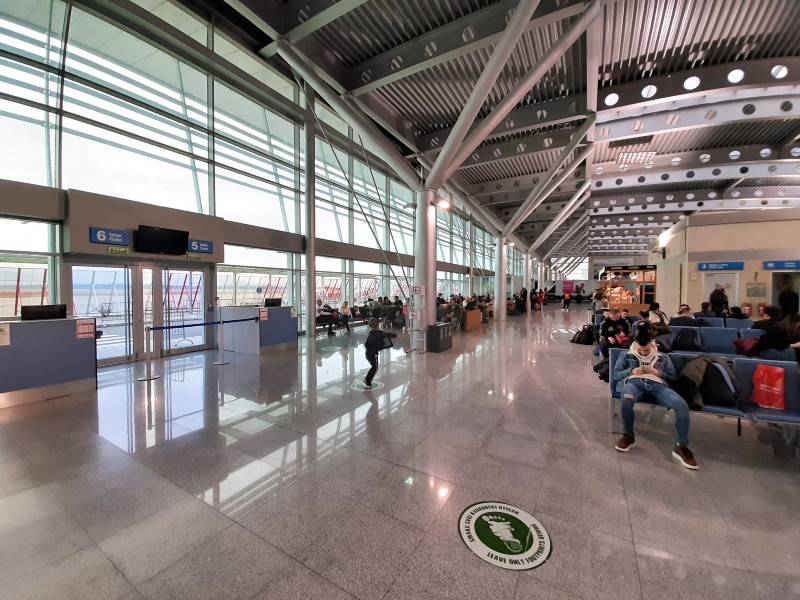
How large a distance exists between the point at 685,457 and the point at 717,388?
896 mm

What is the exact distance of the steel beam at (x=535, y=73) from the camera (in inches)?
223

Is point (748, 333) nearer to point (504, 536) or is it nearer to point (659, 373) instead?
point (659, 373)

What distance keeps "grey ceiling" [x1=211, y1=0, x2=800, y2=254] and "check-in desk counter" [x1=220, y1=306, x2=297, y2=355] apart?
20.8 feet

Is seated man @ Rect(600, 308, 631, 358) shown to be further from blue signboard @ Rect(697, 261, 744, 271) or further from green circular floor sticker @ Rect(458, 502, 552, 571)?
blue signboard @ Rect(697, 261, 744, 271)

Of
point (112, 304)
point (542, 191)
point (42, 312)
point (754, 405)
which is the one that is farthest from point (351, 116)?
point (542, 191)

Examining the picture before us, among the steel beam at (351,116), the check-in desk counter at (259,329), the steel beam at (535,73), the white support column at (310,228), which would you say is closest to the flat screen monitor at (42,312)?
the check-in desk counter at (259,329)

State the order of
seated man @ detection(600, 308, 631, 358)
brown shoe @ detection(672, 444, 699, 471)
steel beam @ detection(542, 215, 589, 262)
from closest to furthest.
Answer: brown shoe @ detection(672, 444, 699, 471), seated man @ detection(600, 308, 631, 358), steel beam @ detection(542, 215, 589, 262)

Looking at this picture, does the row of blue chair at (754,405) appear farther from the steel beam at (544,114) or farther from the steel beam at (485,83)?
the steel beam at (544,114)

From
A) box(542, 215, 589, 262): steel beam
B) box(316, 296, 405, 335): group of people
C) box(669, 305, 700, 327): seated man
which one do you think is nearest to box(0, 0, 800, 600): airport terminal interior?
box(316, 296, 405, 335): group of people

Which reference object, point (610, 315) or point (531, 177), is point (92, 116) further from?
point (531, 177)

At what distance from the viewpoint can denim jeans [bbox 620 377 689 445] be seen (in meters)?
3.39

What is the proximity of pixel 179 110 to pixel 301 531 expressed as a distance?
1186 cm

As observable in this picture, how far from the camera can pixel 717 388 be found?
3.54m

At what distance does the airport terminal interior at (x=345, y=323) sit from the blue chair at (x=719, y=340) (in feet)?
0.22
